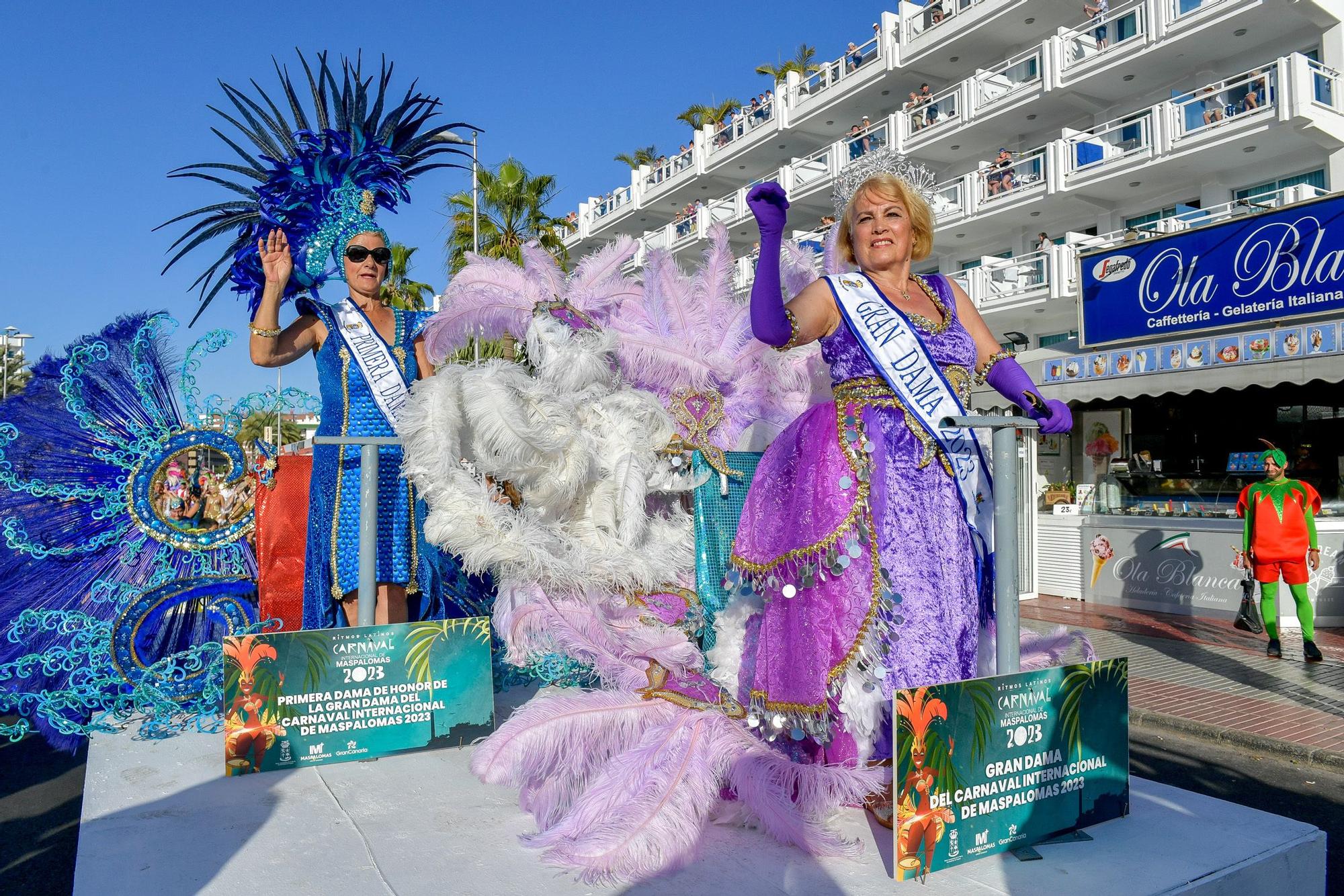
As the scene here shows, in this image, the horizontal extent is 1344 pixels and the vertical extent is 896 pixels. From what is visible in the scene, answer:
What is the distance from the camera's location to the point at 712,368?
3729 mm

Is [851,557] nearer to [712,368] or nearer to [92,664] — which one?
[712,368]

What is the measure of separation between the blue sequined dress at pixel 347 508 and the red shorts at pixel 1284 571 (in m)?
6.53

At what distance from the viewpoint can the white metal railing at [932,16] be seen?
18.2 m

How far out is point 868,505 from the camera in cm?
228

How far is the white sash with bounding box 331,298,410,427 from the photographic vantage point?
9.86 ft

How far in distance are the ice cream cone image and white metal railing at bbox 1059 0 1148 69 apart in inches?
352

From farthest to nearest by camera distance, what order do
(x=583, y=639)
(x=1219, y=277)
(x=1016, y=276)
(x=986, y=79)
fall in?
(x=986, y=79), (x=1016, y=276), (x=1219, y=277), (x=583, y=639)

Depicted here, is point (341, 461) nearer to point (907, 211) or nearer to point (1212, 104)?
point (907, 211)

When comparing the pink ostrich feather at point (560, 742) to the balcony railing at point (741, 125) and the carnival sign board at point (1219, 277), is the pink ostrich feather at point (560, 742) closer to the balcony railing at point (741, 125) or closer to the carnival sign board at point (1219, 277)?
the carnival sign board at point (1219, 277)

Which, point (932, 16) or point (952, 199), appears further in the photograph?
point (932, 16)

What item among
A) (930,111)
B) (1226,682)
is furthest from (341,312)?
(930,111)

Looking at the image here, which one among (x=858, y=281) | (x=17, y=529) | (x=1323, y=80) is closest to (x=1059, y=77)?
(x=1323, y=80)

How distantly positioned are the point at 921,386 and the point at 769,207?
600mm

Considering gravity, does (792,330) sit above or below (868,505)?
above
